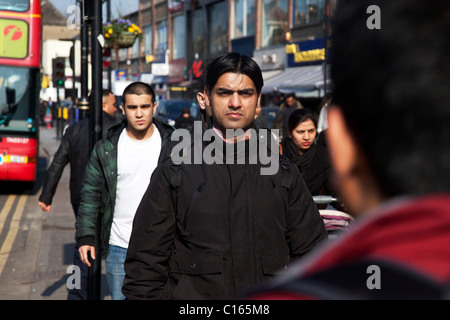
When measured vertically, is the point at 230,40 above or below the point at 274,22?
below

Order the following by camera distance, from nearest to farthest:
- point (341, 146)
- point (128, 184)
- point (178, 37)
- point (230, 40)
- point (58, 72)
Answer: point (341, 146) < point (128, 184) < point (58, 72) < point (230, 40) < point (178, 37)

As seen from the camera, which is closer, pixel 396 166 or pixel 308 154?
pixel 396 166

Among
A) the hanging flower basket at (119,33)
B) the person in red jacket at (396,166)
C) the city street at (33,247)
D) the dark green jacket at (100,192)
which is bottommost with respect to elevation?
the city street at (33,247)

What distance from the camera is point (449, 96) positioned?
921mm

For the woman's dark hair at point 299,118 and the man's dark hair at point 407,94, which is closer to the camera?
the man's dark hair at point 407,94

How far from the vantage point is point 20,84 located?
15.1 metres

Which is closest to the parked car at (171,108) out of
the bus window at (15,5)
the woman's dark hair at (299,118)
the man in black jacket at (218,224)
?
the bus window at (15,5)

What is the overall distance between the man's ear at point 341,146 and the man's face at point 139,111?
13.5ft

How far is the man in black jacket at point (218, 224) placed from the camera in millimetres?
3004

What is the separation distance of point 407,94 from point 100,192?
4.25m

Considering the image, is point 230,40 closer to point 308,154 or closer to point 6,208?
point 6,208

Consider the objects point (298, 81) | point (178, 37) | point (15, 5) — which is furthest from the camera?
point (178, 37)

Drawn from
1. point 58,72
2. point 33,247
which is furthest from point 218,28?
point 33,247

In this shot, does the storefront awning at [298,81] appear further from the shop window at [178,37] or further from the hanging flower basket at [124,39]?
the shop window at [178,37]
